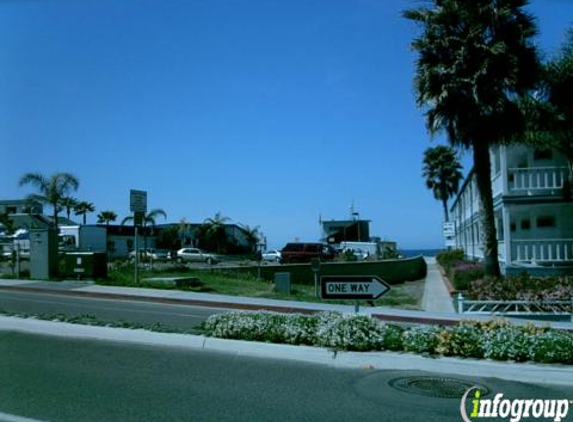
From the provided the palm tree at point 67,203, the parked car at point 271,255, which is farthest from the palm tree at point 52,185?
the parked car at point 271,255

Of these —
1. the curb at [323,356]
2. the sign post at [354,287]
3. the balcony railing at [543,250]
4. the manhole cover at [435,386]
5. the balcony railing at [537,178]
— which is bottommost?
the manhole cover at [435,386]

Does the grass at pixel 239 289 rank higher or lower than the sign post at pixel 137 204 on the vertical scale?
lower

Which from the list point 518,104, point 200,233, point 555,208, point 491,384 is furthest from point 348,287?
point 200,233

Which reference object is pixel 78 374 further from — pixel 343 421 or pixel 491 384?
pixel 491 384

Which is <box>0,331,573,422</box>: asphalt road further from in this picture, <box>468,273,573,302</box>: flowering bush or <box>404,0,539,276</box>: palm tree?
<box>404,0,539,276</box>: palm tree

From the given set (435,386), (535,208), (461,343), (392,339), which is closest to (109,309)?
(392,339)

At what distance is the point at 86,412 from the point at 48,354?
3.43 metres

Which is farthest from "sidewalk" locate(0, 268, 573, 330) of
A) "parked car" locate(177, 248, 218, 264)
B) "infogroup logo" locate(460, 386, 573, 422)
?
"parked car" locate(177, 248, 218, 264)

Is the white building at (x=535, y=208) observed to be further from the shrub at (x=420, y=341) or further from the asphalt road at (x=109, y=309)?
the shrub at (x=420, y=341)

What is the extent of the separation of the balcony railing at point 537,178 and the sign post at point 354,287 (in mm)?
18289

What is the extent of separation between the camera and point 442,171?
70.4 meters

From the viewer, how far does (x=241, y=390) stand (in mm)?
7543

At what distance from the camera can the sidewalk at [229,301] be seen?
16.7 metres

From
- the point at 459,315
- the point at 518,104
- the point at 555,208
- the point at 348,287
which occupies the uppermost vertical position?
the point at 518,104
